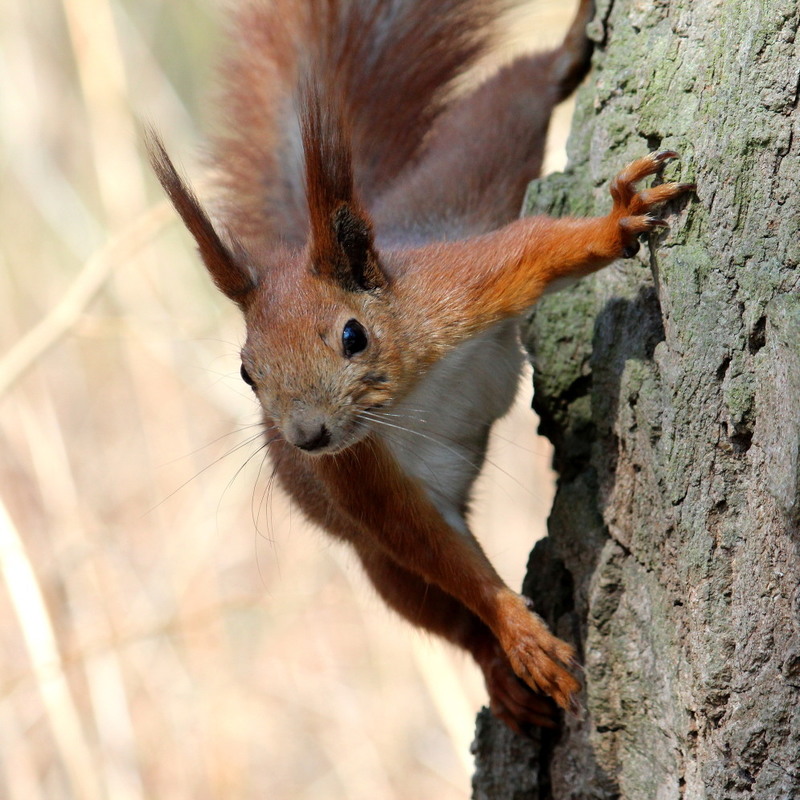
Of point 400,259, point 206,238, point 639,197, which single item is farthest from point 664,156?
point 206,238

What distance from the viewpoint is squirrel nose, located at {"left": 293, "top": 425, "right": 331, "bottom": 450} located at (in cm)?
162

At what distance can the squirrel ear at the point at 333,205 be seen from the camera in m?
1.67

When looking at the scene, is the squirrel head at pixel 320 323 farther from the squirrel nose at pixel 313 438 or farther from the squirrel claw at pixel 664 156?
the squirrel claw at pixel 664 156

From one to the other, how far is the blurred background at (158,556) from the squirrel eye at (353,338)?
1.83m

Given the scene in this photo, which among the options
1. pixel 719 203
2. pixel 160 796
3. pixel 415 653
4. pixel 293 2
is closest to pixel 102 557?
pixel 160 796

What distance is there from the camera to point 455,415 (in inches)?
81.7

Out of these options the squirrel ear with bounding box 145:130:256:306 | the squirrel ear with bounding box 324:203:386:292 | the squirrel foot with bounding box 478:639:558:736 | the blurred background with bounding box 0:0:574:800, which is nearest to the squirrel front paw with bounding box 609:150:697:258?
the squirrel ear with bounding box 324:203:386:292

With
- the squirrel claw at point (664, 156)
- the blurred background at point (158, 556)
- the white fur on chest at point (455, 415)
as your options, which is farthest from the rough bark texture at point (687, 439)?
the blurred background at point (158, 556)

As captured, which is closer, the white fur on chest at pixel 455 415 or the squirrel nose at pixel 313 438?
the squirrel nose at pixel 313 438

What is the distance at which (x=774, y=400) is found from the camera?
4.54ft

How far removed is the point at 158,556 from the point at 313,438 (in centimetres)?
285

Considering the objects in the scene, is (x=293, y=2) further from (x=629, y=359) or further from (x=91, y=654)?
(x=91, y=654)

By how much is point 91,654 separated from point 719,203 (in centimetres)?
298

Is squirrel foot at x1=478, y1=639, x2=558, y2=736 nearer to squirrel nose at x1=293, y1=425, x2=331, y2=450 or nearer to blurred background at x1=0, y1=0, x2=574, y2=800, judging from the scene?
squirrel nose at x1=293, y1=425, x2=331, y2=450
